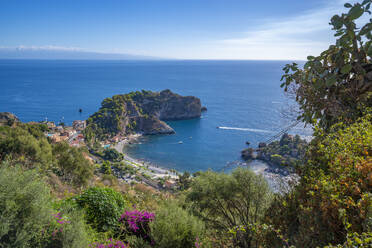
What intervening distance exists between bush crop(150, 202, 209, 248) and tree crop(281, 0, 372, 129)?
8.51 feet

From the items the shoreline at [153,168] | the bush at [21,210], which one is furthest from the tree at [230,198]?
the shoreline at [153,168]

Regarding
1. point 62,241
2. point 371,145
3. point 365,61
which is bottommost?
point 62,241

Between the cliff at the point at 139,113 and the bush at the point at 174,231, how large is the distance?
55778 mm

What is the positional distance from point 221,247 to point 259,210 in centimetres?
275

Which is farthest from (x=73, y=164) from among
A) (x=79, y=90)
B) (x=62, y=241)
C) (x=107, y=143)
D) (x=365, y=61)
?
(x=79, y=90)

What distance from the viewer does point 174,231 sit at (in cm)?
376

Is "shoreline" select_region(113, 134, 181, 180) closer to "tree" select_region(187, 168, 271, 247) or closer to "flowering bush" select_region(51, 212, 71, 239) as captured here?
"tree" select_region(187, 168, 271, 247)

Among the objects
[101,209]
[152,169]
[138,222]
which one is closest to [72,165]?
[101,209]

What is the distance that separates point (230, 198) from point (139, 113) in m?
69.5

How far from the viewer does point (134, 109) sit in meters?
74.1

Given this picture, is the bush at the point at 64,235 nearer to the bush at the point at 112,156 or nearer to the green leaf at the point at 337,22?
the green leaf at the point at 337,22

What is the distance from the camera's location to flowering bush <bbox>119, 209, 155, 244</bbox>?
14.4 feet

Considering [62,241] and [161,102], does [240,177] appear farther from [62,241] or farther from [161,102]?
[161,102]

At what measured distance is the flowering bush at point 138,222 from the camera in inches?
173
